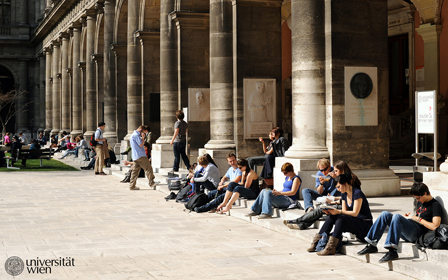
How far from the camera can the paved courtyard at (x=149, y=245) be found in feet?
24.3

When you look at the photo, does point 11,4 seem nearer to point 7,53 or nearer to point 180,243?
point 7,53

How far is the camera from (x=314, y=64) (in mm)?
12422

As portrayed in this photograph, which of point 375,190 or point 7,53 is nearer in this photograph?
point 375,190

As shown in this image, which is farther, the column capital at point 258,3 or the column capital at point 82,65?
the column capital at point 82,65

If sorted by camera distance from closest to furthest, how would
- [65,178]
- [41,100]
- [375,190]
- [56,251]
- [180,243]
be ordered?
[56,251] → [180,243] → [375,190] → [65,178] → [41,100]

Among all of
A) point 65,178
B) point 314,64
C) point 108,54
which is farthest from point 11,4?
point 314,64

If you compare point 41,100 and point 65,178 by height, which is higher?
point 41,100

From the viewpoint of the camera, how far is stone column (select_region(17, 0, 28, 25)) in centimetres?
6278

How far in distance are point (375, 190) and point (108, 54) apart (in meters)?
19.8

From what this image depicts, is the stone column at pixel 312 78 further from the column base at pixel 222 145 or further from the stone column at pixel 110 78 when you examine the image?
the stone column at pixel 110 78

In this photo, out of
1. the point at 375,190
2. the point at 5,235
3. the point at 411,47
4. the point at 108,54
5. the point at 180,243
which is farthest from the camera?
the point at 108,54

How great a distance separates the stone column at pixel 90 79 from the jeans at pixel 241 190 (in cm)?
2378

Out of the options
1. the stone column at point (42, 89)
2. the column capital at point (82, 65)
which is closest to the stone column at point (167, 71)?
the column capital at point (82, 65)

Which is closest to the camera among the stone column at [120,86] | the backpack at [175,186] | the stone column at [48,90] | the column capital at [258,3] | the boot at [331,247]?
the boot at [331,247]
